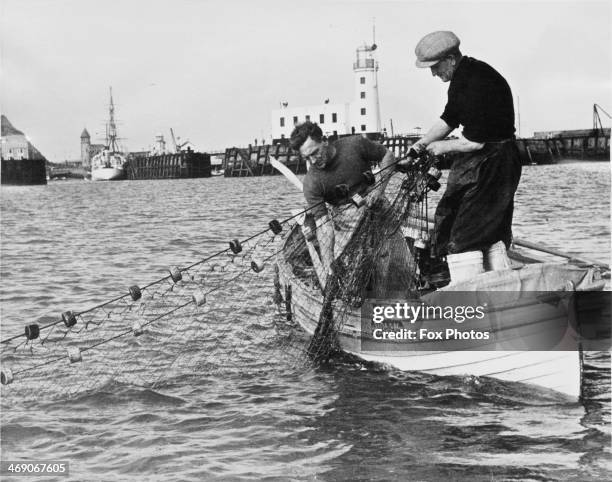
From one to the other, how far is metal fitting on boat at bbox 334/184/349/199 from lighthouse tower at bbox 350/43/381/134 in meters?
70.4

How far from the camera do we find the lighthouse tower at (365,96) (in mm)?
76438

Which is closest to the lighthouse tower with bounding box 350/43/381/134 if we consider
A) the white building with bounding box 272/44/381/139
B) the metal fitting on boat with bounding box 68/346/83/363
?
the white building with bounding box 272/44/381/139

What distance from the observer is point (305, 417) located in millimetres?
6934

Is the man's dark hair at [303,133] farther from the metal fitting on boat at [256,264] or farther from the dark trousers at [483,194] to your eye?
the dark trousers at [483,194]

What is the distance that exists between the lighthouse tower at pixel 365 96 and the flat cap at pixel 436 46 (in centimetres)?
7126

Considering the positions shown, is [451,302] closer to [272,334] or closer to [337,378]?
[337,378]

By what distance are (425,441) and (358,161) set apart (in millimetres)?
3015

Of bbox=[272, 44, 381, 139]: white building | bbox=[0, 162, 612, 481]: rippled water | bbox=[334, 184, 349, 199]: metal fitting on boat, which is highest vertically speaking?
bbox=[272, 44, 381, 139]: white building

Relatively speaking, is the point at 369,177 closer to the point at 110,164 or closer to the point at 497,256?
the point at 497,256

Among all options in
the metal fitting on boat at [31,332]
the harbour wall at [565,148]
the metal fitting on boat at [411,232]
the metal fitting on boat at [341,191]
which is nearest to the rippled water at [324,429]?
the metal fitting on boat at [31,332]

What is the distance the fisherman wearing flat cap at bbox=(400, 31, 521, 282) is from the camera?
650cm

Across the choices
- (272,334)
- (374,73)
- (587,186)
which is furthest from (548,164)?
(272,334)

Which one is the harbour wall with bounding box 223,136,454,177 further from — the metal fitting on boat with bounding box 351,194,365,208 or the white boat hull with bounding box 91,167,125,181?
the metal fitting on boat with bounding box 351,194,365,208

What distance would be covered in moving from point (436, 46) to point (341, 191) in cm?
173
